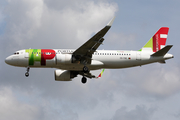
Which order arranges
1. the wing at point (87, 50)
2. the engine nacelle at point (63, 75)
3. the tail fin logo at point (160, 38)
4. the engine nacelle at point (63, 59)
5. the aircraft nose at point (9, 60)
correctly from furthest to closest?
the engine nacelle at point (63, 75), the tail fin logo at point (160, 38), the aircraft nose at point (9, 60), the engine nacelle at point (63, 59), the wing at point (87, 50)

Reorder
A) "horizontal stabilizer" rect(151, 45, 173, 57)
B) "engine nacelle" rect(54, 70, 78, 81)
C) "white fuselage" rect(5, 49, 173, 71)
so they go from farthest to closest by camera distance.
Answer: "engine nacelle" rect(54, 70, 78, 81)
"horizontal stabilizer" rect(151, 45, 173, 57)
"white fuselage" rect(5, 49, 173, 71)

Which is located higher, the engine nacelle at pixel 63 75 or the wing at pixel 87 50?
the wing at pixel 87 50

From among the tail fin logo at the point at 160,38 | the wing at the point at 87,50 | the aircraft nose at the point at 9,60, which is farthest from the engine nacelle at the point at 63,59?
the tail fin logo at the point at 160,38

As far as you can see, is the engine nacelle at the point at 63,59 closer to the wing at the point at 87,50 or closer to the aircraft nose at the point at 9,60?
the wing at the point at 87,50

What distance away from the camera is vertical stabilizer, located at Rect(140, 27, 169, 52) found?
60000 mm

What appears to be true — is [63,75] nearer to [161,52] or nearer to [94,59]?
[94,59]

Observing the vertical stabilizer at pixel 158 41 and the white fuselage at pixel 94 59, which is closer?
the white fuselage at pixel 94 59

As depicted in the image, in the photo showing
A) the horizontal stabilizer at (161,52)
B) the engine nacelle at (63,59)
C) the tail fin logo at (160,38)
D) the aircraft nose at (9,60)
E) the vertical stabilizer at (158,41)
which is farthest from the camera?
the tail fin logo at (160,38)

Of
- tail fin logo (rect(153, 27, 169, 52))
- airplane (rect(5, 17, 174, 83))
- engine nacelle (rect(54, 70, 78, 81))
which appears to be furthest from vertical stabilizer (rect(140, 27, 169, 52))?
engine nacelle (rect(54, 70, 78, 81))

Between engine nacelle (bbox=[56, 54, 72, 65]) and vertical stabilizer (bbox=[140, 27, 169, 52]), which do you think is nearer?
engine nacelle (bbox=[56, 54, 72, 65])

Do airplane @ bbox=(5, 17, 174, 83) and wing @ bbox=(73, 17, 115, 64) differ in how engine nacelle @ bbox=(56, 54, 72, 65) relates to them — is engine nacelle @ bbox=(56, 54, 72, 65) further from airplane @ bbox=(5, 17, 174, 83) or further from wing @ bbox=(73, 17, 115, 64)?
wing @ bbox=(73, 17, 115, 64)

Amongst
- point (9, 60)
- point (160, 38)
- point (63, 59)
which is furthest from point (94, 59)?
point (160, 38)

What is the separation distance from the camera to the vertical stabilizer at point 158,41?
60.0m

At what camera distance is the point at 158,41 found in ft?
200
